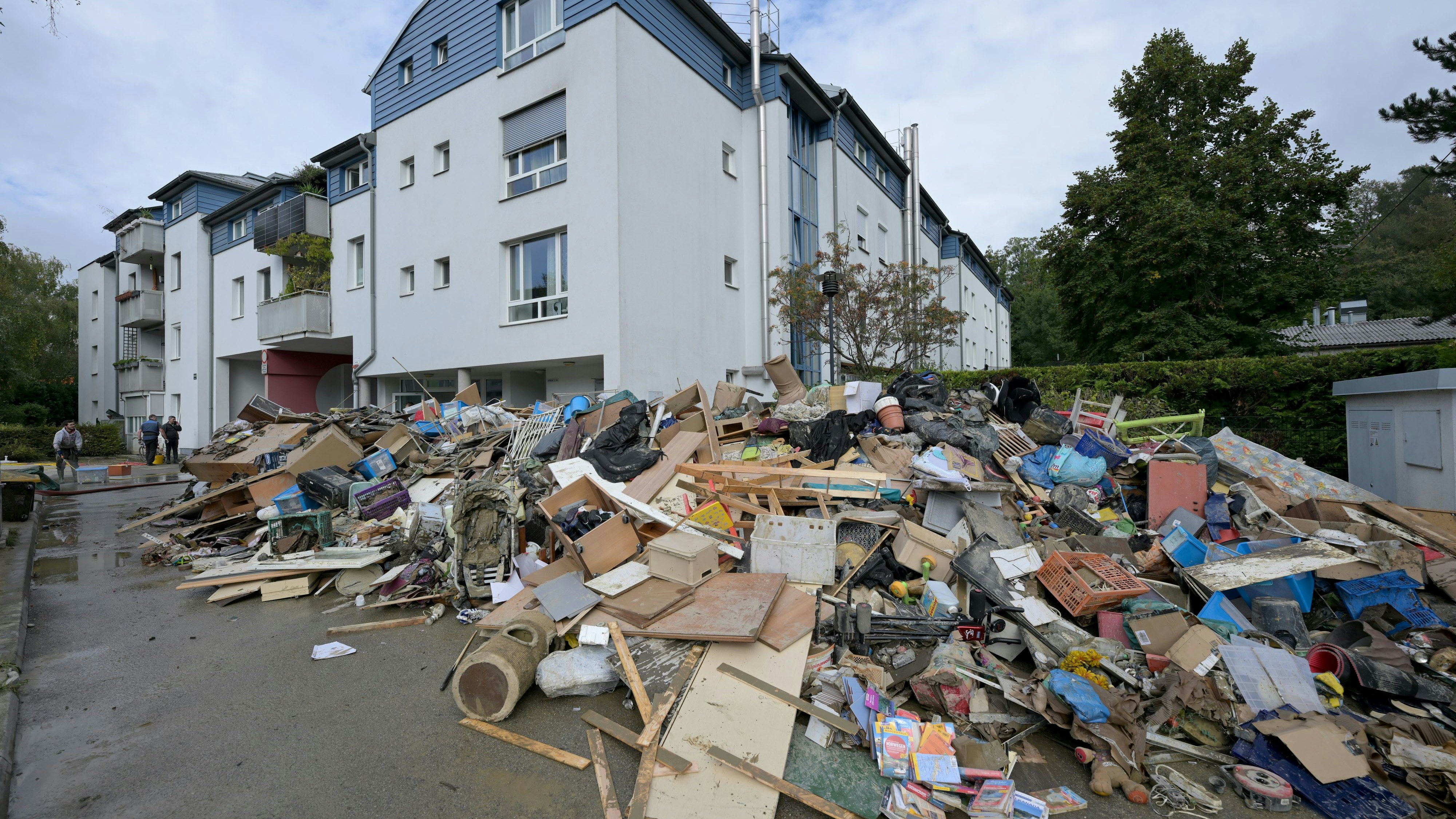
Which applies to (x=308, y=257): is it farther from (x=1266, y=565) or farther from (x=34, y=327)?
(x=1266, y=565)

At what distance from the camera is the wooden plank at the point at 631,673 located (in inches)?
129

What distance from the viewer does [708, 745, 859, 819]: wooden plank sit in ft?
8.69

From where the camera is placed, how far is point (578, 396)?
9578 mm

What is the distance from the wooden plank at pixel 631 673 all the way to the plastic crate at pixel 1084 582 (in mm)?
2970

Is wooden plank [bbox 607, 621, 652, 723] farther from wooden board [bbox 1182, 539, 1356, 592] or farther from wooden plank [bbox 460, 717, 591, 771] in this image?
wooden board [bbox 1182, 539, 1356, 592]

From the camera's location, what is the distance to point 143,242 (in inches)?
883

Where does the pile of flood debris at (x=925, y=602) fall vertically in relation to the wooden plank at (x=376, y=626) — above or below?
above

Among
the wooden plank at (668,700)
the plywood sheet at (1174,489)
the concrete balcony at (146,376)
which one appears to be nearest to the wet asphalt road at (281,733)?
the wooden plank at (668,700)

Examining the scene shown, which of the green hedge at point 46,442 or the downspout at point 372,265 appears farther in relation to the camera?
the green hedge at point 46,442

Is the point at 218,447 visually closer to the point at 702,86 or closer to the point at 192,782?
the point at 192,782

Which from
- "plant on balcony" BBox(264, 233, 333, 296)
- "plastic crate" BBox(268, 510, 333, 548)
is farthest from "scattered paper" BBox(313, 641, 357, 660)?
"plant on balcony" BBox(264, 233, 333, 296)

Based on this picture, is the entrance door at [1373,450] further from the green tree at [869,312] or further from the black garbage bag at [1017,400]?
the green tree at [869,312]

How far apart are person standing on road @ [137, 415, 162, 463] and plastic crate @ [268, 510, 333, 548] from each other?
57.8 feet

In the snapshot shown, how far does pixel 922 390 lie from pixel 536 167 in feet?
30.3
